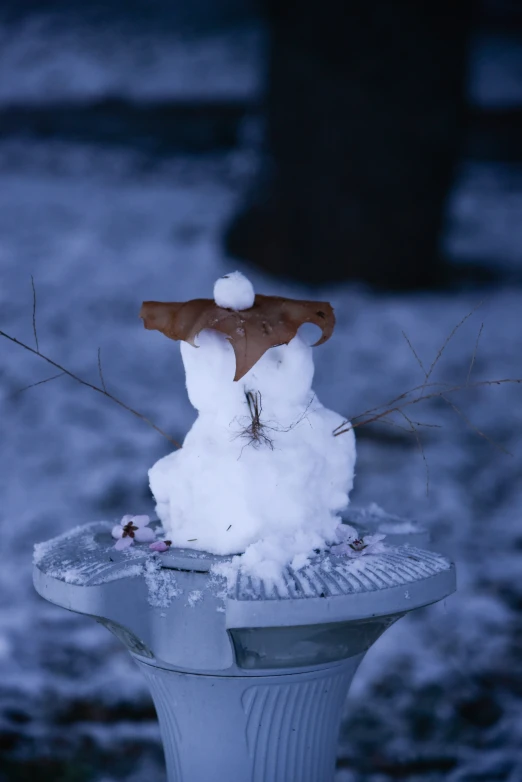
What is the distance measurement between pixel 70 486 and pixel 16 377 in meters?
1.02

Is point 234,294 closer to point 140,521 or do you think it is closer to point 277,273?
point 140,521

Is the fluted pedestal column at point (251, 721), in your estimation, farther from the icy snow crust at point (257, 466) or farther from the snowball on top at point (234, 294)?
the snowball on top at point (234, 294)

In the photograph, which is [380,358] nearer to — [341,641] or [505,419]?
[505,419]

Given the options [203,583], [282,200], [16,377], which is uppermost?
[282,200]

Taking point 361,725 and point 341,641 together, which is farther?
point 361,725

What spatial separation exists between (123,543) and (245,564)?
24cm

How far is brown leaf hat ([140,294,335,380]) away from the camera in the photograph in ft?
3.99

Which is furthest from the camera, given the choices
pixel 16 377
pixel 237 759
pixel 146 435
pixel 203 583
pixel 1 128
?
pixel 1 128

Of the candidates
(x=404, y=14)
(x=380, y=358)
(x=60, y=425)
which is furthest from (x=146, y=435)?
(x=404, y=14)

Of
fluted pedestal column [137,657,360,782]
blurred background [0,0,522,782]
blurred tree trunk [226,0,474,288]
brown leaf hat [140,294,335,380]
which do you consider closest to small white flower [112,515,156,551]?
fluted pedestal column [137,657,360,782]

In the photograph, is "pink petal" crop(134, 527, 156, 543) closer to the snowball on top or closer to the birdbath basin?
the birdbath basin

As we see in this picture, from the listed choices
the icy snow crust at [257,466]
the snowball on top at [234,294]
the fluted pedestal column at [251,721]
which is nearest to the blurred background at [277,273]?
the icy snow crust at [257,466]

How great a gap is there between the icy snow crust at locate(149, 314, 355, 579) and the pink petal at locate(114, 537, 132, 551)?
7 cm

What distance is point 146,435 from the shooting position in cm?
419
